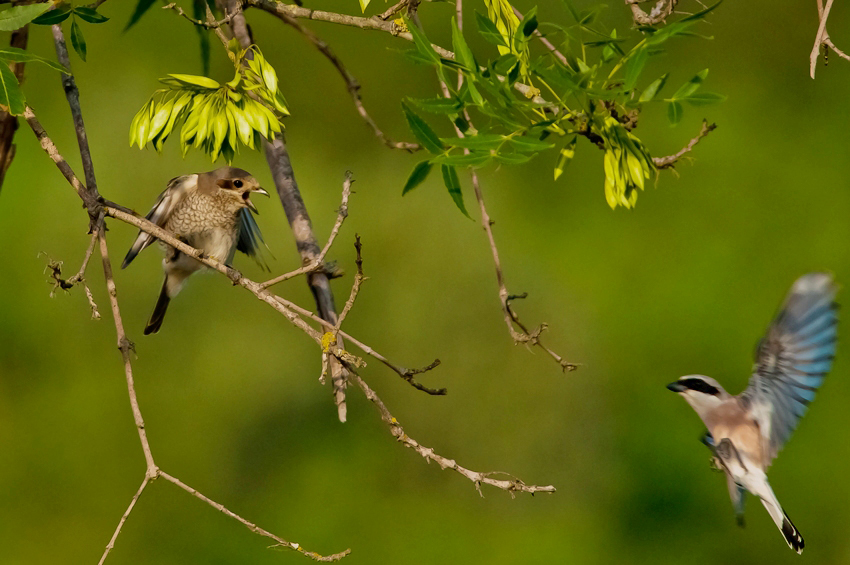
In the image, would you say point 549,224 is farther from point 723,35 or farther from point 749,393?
point 749,393

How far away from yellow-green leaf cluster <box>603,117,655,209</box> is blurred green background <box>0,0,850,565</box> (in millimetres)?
3339

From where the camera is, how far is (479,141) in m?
1.37

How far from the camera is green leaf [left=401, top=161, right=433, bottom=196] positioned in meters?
1.40

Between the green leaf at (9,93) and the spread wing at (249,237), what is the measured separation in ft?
4.62

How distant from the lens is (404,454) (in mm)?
5277

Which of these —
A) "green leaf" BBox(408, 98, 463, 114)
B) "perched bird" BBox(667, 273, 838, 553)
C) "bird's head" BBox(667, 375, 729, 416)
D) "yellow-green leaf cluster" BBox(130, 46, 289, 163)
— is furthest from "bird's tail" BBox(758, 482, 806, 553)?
"yellow-green leaf cluster" BBox(130, 46, 289, 163)

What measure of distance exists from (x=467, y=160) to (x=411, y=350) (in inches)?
148

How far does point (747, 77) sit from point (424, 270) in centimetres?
268

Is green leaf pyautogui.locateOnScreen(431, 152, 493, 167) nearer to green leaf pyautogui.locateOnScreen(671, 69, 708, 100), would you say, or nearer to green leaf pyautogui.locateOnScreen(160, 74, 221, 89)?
green leaf pyautogui.locateOnScreen(671, 69, 708, 100)

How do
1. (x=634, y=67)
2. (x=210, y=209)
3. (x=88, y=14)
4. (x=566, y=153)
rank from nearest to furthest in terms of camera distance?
(x=634, y=67)
(x=566, y=153)
(x=88, y=14)
(x=210, y=209)

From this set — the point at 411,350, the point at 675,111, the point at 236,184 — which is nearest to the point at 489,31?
the point at 675,111

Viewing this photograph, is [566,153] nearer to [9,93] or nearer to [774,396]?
[9,93]

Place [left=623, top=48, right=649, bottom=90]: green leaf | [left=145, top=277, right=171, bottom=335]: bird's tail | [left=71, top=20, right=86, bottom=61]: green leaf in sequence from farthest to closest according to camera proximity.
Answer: [left=145, top=277, right=171, bottom=335]: bird's tail → [left=71, top=20, right=86, bottom=61]: green leaf → [left=623, top=48, right=649, bottom=90]: green leaf

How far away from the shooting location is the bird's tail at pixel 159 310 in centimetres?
312
